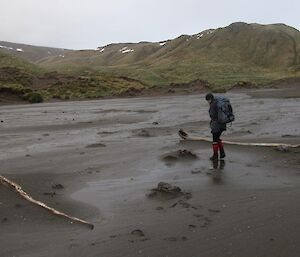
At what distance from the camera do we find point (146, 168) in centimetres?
1223

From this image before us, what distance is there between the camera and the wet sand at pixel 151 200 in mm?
6762

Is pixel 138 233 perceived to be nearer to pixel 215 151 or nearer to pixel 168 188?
pixel 168 188

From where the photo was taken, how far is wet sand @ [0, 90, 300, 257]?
266 inches

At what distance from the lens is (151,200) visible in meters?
9.02

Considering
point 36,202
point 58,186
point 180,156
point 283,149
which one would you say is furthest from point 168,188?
point 283,149

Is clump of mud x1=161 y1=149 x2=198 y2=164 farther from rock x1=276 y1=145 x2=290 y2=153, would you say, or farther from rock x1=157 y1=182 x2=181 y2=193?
rock x1=157 y1=182 x2=181 y2=193

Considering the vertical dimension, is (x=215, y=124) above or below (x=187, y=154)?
above

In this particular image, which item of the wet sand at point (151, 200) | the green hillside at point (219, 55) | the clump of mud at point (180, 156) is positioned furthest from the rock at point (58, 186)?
the green hillside at point (219, 55)

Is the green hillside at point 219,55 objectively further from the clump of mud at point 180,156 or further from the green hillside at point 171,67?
the clump of mud at point 180,156

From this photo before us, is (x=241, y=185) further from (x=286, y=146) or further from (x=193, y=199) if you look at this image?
(x=286, y=146)

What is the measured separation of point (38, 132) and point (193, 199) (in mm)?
14083

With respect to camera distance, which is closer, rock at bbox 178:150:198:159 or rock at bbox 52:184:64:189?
rock at bbox 52:184:64:189

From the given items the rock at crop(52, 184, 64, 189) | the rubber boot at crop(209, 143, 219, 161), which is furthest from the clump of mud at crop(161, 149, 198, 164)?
the rock at crop(52, 184, 64, 189)

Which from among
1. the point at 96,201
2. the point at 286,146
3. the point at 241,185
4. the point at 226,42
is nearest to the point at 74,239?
the point at 96,201
